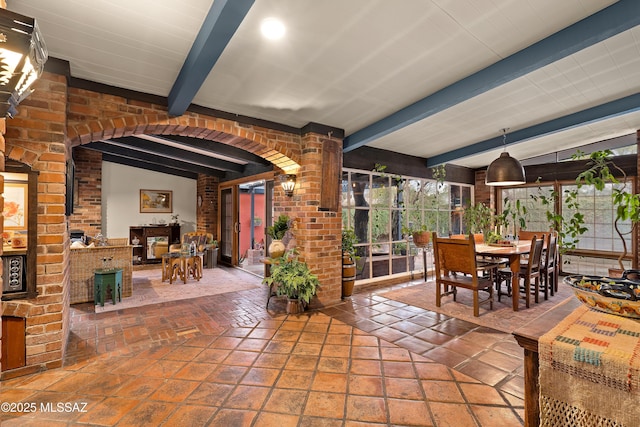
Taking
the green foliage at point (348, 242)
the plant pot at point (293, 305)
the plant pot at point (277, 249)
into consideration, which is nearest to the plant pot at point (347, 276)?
the green foliage at point (348, 242)

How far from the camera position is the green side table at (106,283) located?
406cm

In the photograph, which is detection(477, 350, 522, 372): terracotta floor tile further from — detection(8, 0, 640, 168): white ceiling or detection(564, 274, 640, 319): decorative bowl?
detection(8, 0, 640, 168): white ceiling

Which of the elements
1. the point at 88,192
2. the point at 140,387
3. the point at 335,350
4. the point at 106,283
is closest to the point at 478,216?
the point at 335,350

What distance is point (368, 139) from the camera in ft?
13.4

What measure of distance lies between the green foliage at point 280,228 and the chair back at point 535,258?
320cm

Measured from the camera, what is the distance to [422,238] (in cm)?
537

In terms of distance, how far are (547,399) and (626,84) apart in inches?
160

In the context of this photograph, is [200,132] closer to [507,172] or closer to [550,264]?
[507,172]

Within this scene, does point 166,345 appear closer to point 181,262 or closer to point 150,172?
point 181,262

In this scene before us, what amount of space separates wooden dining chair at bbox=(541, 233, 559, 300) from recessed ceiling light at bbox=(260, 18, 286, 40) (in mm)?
4344

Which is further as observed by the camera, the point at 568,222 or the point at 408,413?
the point at 568,222

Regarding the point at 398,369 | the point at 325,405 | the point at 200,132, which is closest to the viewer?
the point at 325,405

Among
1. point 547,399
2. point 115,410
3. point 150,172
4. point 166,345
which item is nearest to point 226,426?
point 115,410

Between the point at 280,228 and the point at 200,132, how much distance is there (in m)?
1.58
